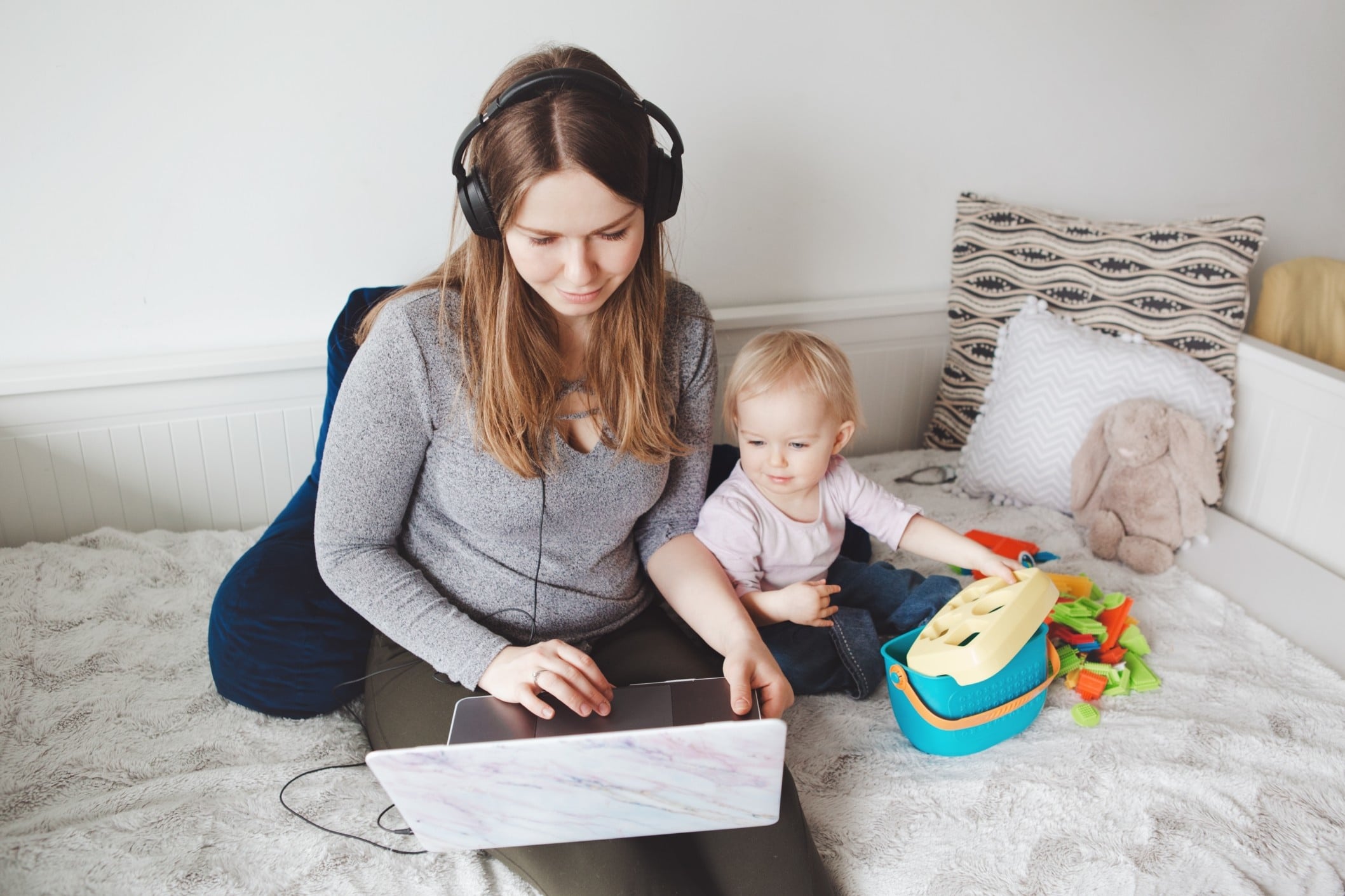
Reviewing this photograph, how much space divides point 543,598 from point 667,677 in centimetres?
18

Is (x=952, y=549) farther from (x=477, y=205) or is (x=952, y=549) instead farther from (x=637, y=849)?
(x=477, y=205)

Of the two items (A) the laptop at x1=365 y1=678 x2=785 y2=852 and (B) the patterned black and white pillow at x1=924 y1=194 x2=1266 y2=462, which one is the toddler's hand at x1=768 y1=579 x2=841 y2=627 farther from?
(B) the patterned black and white pillow at x1=924 y1=194 x2=1266 y2=462

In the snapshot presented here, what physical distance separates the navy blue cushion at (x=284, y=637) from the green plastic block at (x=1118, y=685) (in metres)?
1.03

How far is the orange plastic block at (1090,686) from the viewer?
4.25 ft

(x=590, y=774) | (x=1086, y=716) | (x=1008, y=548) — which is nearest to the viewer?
(x=590, y=774)

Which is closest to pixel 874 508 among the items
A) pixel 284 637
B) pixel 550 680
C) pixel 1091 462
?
pixel 1091 462

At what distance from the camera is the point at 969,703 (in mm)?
1160

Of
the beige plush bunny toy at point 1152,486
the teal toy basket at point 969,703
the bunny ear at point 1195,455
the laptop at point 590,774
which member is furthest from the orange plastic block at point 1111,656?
the laptop at point 590,774

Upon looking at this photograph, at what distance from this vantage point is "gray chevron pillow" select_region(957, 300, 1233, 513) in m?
1.71

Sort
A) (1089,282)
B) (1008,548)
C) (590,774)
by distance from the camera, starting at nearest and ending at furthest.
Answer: (590,774) → (1008,548) → (1089,282)

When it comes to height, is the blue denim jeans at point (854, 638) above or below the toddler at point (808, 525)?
below

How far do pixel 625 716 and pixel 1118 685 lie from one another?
30.5 inches

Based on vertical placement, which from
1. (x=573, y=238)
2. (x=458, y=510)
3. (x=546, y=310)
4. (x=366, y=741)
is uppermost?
(x=573, y=238)

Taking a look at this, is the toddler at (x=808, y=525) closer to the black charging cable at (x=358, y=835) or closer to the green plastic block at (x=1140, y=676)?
the green plastic block at (x=1140, y=676)
